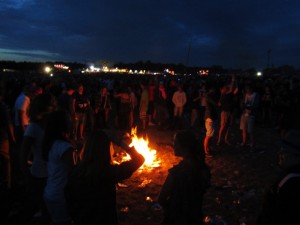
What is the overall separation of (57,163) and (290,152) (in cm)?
219

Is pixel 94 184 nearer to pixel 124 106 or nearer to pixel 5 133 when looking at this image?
pixel 5 133

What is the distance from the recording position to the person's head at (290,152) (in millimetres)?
2662

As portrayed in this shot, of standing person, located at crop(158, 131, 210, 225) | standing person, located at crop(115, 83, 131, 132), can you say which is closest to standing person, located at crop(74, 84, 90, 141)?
standing person, located at crop(115, 83, 131, 132)

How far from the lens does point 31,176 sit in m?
4.04

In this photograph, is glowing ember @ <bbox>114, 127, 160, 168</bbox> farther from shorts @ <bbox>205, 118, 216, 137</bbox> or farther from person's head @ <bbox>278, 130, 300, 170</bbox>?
person's head @ <bbox>278, 130, 300, 170</bbox>

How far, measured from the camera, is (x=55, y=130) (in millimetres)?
3498

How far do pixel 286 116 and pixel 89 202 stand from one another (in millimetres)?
7934

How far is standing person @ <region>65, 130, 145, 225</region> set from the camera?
2.96 metres

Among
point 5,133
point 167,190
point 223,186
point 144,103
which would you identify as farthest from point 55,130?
point 144,103

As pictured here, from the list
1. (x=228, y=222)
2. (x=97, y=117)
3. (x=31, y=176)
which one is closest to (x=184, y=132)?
(x=31, y=176)

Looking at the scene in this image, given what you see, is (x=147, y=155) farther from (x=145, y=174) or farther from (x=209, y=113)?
(x=209, y=113)

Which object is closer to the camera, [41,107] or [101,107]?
[41,107]

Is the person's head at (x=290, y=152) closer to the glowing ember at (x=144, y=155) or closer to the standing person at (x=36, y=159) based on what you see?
the standing person at (x=36, y=159)

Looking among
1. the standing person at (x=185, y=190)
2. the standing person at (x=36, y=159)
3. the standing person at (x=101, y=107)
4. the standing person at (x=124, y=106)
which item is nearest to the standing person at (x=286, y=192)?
the standing person at (x=185, y=190)
